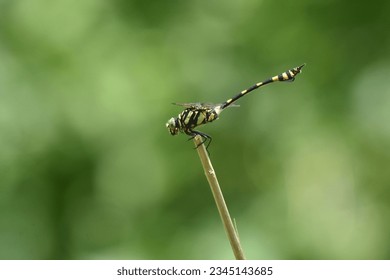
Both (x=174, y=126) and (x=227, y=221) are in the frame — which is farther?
(x=174, y=126)

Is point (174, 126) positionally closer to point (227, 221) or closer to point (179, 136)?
point (227, 221)

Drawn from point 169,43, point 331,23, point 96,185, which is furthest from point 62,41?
point 331,23

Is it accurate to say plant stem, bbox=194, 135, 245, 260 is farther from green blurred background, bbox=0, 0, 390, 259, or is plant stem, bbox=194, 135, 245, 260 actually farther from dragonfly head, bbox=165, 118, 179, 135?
green blurred background, bbox=0, 0, 390, 259

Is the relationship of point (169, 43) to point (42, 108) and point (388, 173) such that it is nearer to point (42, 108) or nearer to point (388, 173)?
point (42, 108)

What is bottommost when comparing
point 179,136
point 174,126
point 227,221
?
point 227,221

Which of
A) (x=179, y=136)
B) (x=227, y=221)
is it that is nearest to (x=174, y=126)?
(x=227, y=221)

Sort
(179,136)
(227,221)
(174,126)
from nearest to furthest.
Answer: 1. (227,221)
2. (174,126)
3. (179,136)

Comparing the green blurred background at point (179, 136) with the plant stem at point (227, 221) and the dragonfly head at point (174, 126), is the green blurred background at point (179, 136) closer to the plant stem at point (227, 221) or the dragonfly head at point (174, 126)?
the dragonfly head at point (174, 126)

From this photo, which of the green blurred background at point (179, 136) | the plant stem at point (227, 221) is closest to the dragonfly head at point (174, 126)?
the plant stem at point (227, 221)

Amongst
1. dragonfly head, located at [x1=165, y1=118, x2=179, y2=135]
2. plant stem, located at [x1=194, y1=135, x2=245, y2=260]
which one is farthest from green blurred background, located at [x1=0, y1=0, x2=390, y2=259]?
plant stem, located at [x1=194, y1=135, x2=245, y2=260]
